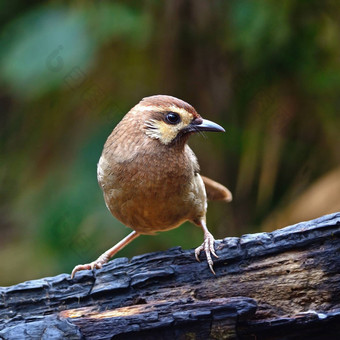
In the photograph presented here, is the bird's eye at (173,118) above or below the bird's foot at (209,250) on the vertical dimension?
above

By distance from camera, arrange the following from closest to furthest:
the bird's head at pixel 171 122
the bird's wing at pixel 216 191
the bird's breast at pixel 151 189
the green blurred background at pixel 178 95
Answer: the bird's breast at pixel 151 189, the bird's head at pixel 171 122, the bird's wing at pixel 216 191, the green blurred background at pixel 178 95

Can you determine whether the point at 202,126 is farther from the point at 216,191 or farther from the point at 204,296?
the point at 204,296

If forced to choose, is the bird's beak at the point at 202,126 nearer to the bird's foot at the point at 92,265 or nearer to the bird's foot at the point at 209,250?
the bird's foot at the point at 209,250

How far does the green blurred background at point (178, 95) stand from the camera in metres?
5.82

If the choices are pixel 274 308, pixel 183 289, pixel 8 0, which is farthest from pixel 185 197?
pixel 8 0

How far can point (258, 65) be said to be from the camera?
20.4ft

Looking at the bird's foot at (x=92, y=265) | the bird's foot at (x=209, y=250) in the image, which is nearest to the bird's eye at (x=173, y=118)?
the bird's foot at (x=209, y=250)

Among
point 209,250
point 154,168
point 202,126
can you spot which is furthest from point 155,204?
point 202,126

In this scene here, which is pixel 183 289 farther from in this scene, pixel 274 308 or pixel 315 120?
pixel 315 120

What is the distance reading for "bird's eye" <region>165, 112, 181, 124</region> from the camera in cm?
425


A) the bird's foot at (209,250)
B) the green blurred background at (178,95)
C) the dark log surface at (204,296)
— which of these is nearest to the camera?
the dark log surface at (204,296)

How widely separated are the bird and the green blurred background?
1.51m

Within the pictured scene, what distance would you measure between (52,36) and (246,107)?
2.10m

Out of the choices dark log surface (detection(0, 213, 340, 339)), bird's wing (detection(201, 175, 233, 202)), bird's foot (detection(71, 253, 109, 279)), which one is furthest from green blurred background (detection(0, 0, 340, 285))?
dark log surface (detection(0, 213, 340, 339))
